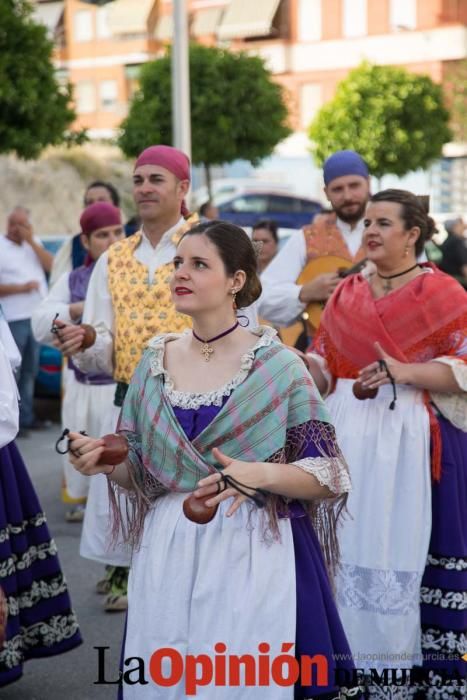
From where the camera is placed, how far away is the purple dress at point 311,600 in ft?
10.4

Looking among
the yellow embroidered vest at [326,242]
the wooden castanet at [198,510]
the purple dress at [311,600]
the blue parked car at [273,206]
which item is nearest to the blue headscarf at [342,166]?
the yellow embroidered vest at [326,242]

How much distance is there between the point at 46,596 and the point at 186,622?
1479 millimetres

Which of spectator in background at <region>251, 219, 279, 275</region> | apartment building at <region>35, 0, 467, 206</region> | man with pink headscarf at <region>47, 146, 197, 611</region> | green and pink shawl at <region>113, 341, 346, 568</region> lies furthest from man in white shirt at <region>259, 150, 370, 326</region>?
apartment building at <region>35, 0, 467, 206</region>

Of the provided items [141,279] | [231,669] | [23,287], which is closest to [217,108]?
[23,287]

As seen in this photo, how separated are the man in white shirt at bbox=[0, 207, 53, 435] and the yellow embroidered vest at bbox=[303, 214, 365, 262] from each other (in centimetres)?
488

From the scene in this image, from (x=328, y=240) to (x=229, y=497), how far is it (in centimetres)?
295

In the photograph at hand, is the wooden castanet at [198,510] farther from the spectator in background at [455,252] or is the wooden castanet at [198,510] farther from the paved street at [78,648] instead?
the spectator in background at [455,252]

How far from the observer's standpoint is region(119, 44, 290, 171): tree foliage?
18141mm

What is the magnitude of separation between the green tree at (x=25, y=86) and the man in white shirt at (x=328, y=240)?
358 inches

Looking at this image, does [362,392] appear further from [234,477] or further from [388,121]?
[388,121]

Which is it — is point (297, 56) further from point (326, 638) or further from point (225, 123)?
point (326, 638)

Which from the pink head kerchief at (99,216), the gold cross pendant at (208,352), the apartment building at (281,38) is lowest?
the gold cross pendant at (208,352)

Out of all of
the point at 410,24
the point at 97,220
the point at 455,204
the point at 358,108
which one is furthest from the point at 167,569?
the point at 410,24

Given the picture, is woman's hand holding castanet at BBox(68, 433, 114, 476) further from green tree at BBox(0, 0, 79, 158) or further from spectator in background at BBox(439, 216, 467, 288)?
spectator in background at BBox(439, 216, 467, 288)
